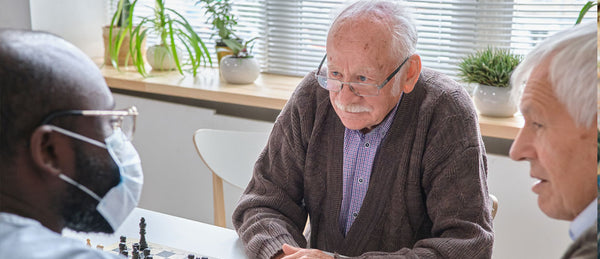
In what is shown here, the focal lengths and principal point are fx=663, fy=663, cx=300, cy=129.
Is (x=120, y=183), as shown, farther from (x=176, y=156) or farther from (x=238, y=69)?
(x=176, y=156)

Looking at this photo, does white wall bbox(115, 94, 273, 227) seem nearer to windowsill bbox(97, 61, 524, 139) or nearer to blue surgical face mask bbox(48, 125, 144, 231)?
windowsill bbox(97, 61, 524, 139)

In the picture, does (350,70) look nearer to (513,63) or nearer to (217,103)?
(513,63)

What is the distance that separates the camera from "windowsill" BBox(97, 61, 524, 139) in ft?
9.01

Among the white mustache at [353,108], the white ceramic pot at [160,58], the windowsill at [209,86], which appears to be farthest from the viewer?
the white ceramic pot at [160,58]

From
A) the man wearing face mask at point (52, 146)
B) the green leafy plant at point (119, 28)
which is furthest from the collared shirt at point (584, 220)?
the green leafy plant at point (119, 28)

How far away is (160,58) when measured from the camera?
3.16m

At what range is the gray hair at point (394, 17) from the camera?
1617mm

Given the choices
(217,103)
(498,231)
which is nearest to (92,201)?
(498,231)

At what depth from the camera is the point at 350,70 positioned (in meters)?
1.62

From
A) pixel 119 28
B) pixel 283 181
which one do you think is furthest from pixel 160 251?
pixel 119 28

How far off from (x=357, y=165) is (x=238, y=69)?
49.7 inches

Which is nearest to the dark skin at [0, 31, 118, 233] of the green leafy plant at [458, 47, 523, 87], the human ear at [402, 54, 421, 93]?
the human ear at [402, 54, 421, 93]

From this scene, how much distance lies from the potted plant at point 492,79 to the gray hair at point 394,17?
2.53 feet

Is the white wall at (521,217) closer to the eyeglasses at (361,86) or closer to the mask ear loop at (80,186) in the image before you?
the eyeglasses at (361,86)
